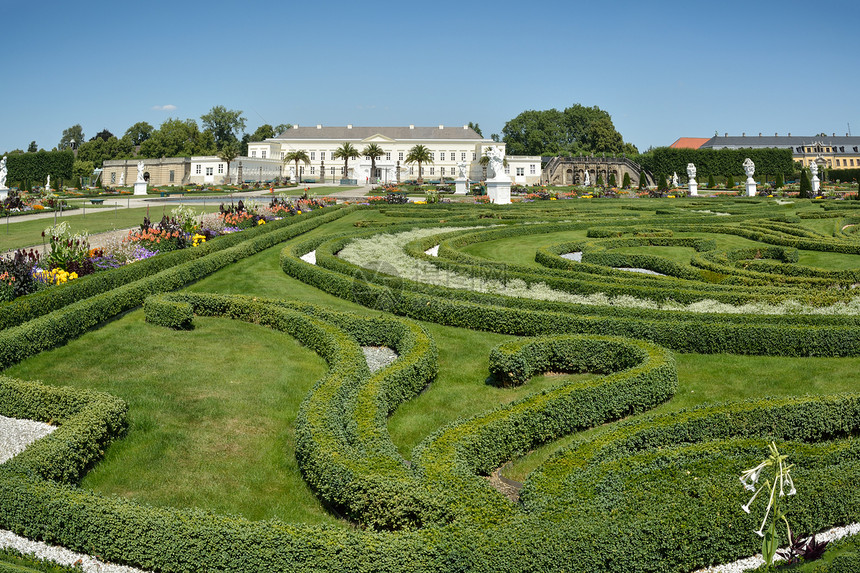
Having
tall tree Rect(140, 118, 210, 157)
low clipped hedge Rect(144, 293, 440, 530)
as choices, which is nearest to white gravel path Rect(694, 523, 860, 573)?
low clipped hedge Rect(144, 293, 440, 530)

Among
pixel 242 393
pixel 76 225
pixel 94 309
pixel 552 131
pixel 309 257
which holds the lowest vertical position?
pixel 242 393

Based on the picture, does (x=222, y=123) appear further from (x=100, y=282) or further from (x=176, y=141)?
(x=100, y=282)

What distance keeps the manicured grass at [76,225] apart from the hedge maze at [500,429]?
6963 millimetres

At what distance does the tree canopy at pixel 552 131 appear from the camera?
96988 mm

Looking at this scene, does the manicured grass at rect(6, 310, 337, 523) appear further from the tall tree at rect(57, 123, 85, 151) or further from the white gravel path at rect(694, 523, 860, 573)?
the tall tree at rect(57, 123, 85, 151)

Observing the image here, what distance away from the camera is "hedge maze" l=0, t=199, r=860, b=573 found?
465 centimetres

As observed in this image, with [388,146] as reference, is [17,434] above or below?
below

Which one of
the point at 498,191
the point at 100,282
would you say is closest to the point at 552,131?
the point at 498,191

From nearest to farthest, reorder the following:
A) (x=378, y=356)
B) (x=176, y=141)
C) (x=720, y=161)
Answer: (x=378, y=356)
(x=720, y=161)
(x=176, y=141)

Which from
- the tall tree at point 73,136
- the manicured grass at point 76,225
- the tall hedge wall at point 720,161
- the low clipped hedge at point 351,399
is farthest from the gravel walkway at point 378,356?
the tall tree at point 73,136

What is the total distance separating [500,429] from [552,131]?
319 ft

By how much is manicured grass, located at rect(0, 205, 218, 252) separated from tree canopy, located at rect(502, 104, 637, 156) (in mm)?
72036

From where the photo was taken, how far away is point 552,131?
9950 cm

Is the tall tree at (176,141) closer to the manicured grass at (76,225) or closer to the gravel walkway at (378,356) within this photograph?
the manicured grass at (76,225)
